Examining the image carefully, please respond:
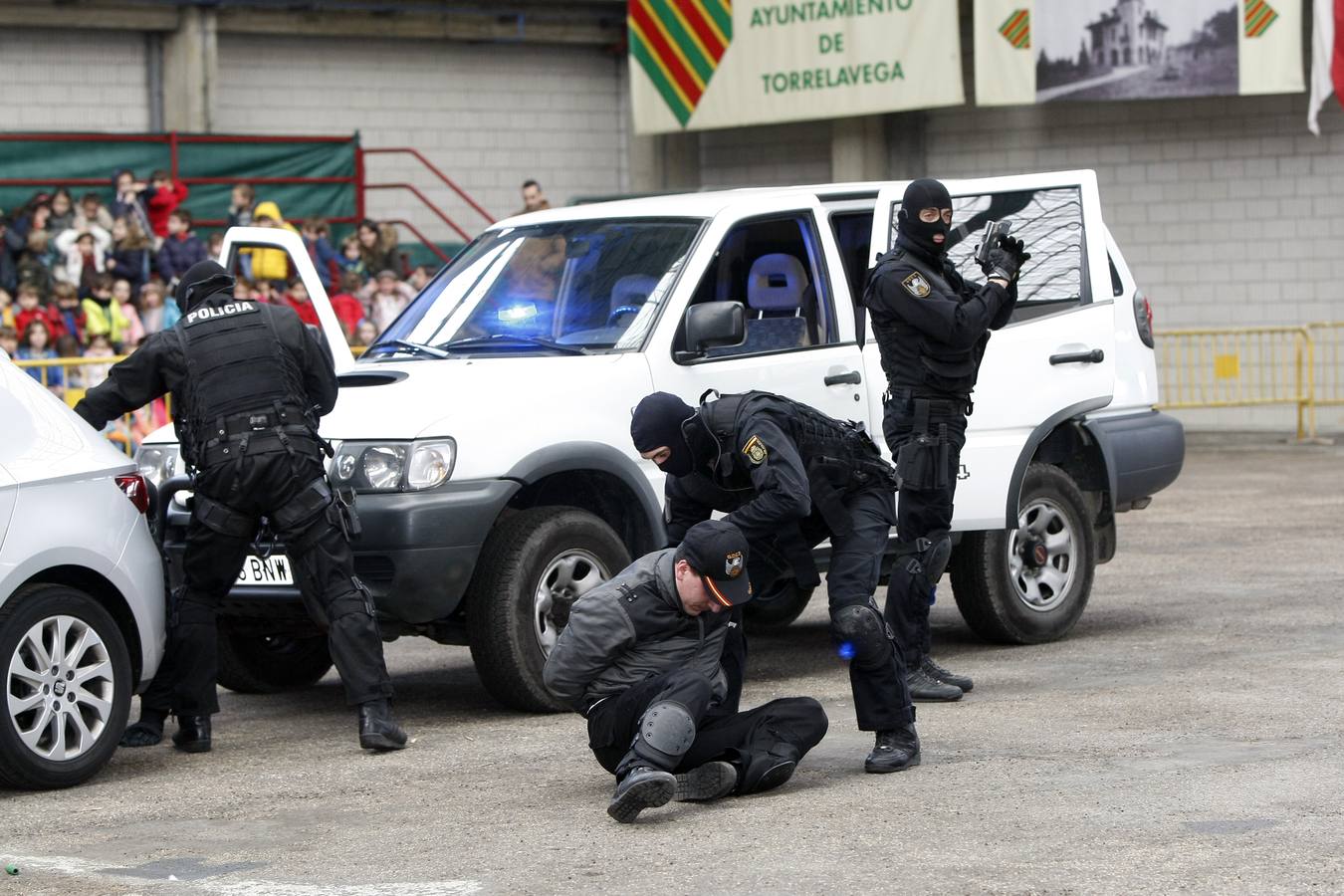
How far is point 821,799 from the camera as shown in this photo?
6.34m

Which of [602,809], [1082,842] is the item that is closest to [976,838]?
[1082,842]

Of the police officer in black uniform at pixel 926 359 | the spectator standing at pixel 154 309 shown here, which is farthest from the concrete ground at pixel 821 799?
the spectator standing at pixel 154 309

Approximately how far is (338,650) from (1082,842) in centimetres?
291

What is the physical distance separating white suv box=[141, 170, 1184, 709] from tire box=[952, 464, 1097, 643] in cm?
1

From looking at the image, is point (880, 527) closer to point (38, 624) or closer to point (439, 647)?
point (38, 624)

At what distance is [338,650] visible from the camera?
7.45 meters

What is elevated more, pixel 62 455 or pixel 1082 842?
pixel 62 455

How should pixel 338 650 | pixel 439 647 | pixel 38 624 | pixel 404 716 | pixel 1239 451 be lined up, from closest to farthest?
pixel 38 624 → pixel 338 650 → pixel 404 716 → pixel 439 647 → pixel 1239 451

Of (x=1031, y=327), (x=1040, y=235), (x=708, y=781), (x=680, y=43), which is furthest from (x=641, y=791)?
(x=680, y=43)

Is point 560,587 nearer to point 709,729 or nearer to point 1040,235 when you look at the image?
point 709,729

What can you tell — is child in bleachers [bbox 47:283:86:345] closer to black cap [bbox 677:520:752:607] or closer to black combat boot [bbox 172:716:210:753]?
black combat boot [bbox 172:716:210:753]

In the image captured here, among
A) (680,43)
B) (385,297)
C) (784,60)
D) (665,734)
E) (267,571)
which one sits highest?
(680,43)

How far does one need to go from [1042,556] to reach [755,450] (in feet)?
10.6

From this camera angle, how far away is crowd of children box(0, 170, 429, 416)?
53.9ft
